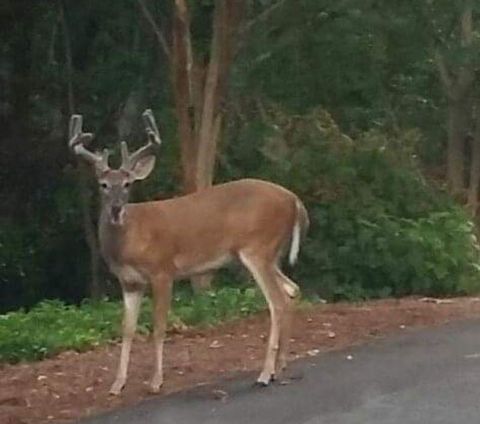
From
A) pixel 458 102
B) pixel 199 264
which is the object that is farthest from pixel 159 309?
pixel 458 102

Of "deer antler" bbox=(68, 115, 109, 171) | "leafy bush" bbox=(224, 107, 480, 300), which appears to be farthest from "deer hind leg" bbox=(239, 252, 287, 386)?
"leafy bush" bbox=(224, 107, 480, 300)

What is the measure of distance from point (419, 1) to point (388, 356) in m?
9.74

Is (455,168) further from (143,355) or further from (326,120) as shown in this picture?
(143,355)

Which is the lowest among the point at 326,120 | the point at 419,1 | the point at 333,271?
the point at 333,271

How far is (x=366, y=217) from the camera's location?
1969 cm

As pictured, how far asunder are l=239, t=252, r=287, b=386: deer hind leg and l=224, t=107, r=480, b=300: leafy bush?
25.0ft

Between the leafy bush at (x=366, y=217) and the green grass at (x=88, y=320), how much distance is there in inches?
108

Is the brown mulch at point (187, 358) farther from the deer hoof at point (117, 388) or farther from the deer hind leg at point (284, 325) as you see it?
the deer hind leg at point (284, 325)

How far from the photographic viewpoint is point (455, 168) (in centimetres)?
3017

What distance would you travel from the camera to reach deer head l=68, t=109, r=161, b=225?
1093cm

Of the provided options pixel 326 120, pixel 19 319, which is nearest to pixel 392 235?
pixel 326 120

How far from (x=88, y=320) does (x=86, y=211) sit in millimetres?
7894

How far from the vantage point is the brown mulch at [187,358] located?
1077 centimetres

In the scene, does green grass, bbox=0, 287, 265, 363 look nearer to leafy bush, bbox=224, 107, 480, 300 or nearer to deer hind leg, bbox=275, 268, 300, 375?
deer hind leg, bbox=275, 268, 300, 375
